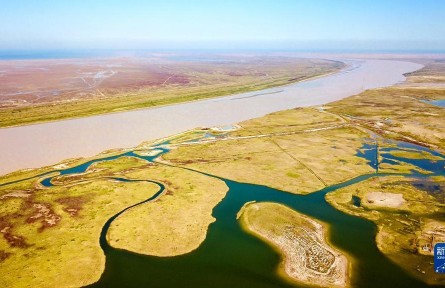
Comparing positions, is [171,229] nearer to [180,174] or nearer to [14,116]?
[180,174]

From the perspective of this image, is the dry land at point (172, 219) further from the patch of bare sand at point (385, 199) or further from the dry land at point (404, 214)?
the patch of bare sand at point (385, 199)

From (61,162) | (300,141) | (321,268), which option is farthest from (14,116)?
(321,268)

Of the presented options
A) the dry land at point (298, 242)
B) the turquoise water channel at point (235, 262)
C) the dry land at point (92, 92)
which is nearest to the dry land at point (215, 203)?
the dry land at point (298, 242)

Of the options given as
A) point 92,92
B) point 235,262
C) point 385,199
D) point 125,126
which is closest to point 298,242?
point 235,262

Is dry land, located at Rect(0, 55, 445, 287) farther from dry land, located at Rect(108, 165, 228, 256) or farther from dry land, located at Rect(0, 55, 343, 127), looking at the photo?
dry land, located at Rect(0, 55, 343, 127)

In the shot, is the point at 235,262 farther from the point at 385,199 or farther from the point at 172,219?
the point at 385,199
